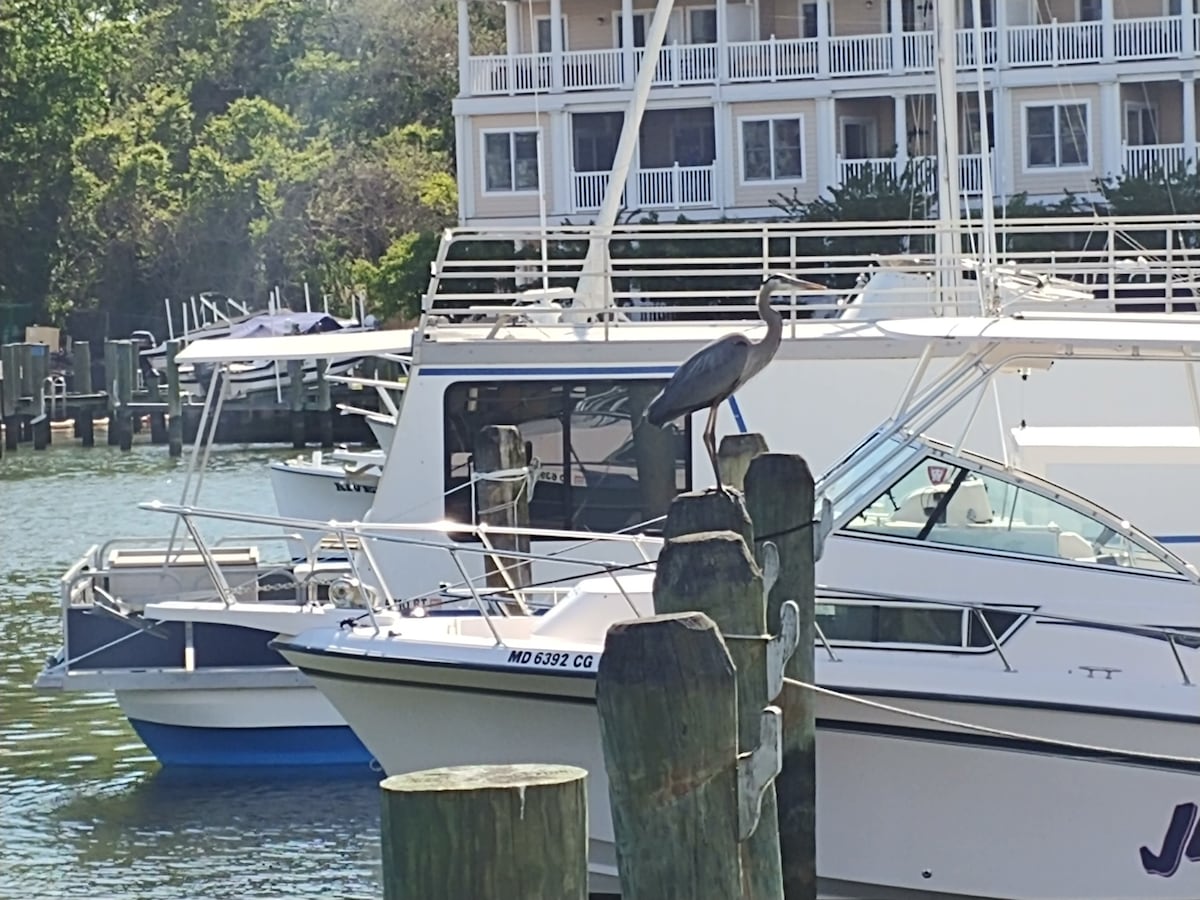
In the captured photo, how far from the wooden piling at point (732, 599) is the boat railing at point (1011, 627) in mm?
2127

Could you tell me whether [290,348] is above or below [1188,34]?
below

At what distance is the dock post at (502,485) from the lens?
42.8 feet

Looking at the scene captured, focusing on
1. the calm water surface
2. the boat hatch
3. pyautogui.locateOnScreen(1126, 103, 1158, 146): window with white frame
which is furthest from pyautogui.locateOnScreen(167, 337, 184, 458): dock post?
the boat hatch

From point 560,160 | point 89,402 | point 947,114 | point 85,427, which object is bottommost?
point 85,427

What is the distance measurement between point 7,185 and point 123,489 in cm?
2955

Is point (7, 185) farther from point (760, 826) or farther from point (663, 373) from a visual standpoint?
point (760, 826)

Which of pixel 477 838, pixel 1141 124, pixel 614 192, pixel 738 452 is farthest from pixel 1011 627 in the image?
pixel 1141 124

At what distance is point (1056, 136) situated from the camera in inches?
1549

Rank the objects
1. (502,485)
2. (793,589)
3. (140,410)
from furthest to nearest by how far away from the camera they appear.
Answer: (140,410), (502,485), (793,589)

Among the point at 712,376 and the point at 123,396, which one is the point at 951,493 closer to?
the point at 712,376

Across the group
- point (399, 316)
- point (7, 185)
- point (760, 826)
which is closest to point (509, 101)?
point (399, 316)

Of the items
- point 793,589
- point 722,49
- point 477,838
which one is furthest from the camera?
point 722,49

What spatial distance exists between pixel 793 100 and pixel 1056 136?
4.86m

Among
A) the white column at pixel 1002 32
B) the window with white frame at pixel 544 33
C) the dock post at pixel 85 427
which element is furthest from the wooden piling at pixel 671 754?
the dock post at pixel 85 427
